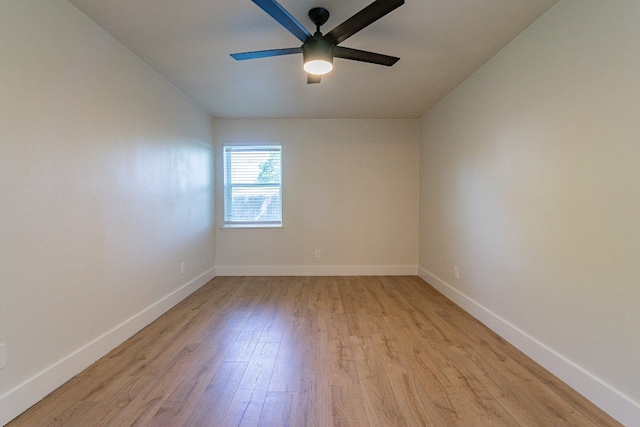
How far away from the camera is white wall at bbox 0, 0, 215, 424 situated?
1.54m

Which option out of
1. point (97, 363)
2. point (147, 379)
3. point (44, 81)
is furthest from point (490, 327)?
point (44, 81)

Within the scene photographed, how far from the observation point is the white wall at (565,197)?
1493 millimetres

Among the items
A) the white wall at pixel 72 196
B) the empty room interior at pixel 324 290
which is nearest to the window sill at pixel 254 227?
the empty room interior at pixel 324 290

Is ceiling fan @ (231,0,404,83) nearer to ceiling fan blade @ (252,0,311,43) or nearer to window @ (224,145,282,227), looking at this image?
ceiling fan blade @ (252,0,311,43)

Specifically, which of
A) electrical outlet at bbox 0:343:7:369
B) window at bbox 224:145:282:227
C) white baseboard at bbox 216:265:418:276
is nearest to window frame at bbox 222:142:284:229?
window at bbox 224:145:282:227

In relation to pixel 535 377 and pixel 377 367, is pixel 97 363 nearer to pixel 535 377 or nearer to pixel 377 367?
pixel 377 367

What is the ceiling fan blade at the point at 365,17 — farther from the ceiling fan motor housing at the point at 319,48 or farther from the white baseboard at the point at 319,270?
the white baseboard at the point at 319,270

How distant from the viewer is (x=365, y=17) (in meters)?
1.63

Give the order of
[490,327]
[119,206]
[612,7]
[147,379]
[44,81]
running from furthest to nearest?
[490,327] → [119,206] → [147,379] → [44,81] → [612,7]

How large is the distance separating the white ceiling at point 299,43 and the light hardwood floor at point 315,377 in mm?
2386

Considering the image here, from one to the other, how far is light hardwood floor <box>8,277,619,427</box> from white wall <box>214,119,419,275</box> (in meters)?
1.55

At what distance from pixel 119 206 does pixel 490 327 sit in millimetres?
3288

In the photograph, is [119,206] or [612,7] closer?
[612,7]

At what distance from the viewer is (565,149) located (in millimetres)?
1854
